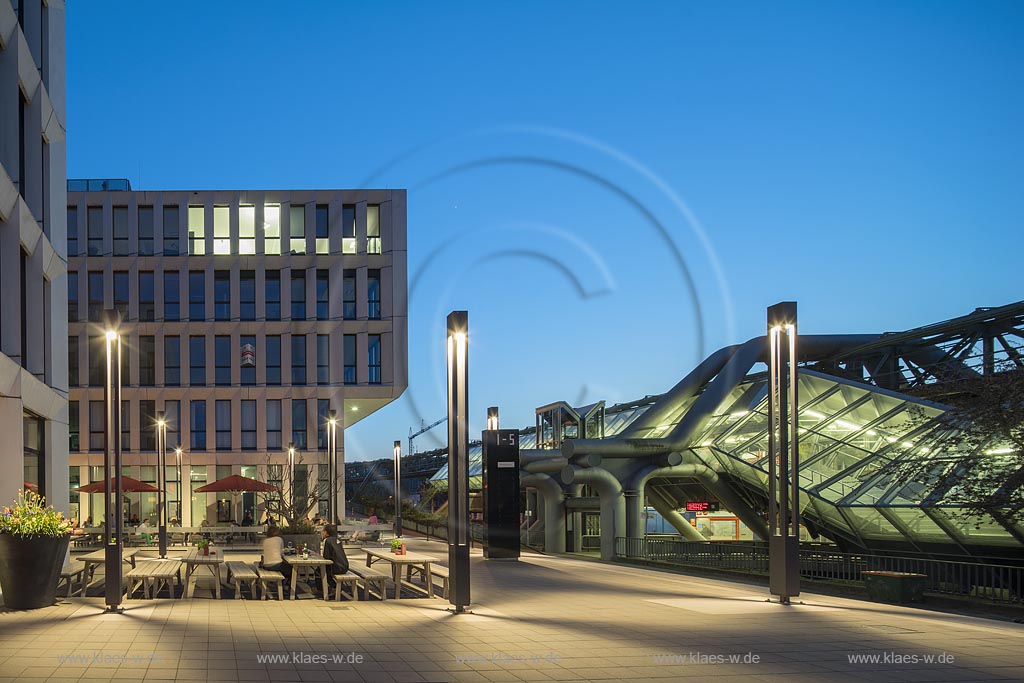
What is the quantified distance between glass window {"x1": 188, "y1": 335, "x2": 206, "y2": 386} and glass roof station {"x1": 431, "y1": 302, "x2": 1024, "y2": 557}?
26.9 m

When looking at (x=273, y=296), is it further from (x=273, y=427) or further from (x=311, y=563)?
(x=311, y=563)

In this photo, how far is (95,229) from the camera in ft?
214

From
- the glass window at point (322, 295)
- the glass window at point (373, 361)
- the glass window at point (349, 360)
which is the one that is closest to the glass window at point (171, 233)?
the glass window at point (322, 295)

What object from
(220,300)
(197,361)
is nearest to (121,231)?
(220,300)

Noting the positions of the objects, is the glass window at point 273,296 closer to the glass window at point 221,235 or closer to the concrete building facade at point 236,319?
the concrete building facade at point 236,319

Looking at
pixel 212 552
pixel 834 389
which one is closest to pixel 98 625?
pixel 212 552

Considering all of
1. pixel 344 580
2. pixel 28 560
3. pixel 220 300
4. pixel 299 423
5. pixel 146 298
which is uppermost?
pixel 146 298

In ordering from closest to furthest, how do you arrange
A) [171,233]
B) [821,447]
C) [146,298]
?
[821,447], [146,298], [171,233]

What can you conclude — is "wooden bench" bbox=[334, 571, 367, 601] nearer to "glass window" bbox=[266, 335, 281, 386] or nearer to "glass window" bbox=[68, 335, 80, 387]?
"glass window" bbox=[266, 335, 281, 386]

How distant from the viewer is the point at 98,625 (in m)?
15.2

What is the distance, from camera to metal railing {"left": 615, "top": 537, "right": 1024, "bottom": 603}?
2009 centimetres

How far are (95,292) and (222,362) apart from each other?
8.85 meters

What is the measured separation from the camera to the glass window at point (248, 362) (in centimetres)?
6531

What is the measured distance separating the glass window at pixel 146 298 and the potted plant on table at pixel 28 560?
4997 centimetres
